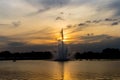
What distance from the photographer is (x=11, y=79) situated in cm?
8250

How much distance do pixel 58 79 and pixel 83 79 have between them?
594cm

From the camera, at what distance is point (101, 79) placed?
265ft

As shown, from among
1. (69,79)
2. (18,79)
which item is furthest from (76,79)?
(18,79)

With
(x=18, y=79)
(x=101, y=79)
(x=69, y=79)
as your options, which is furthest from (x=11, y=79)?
(x=101, y=79)

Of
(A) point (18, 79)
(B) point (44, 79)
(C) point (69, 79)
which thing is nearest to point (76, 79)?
(C) point (69, 79)

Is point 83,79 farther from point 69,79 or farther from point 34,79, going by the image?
point 34,79

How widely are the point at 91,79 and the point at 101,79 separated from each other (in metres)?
2.26

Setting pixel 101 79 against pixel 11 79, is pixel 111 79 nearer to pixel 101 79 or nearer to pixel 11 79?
pixel 101 79

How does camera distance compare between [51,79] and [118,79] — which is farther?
[51,79]

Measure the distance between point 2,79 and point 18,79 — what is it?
3655 mm

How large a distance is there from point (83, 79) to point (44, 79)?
9168mm

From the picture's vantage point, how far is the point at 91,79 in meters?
81.2

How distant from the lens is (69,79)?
83.4 m

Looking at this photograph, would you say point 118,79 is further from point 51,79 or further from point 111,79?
point 51,79
